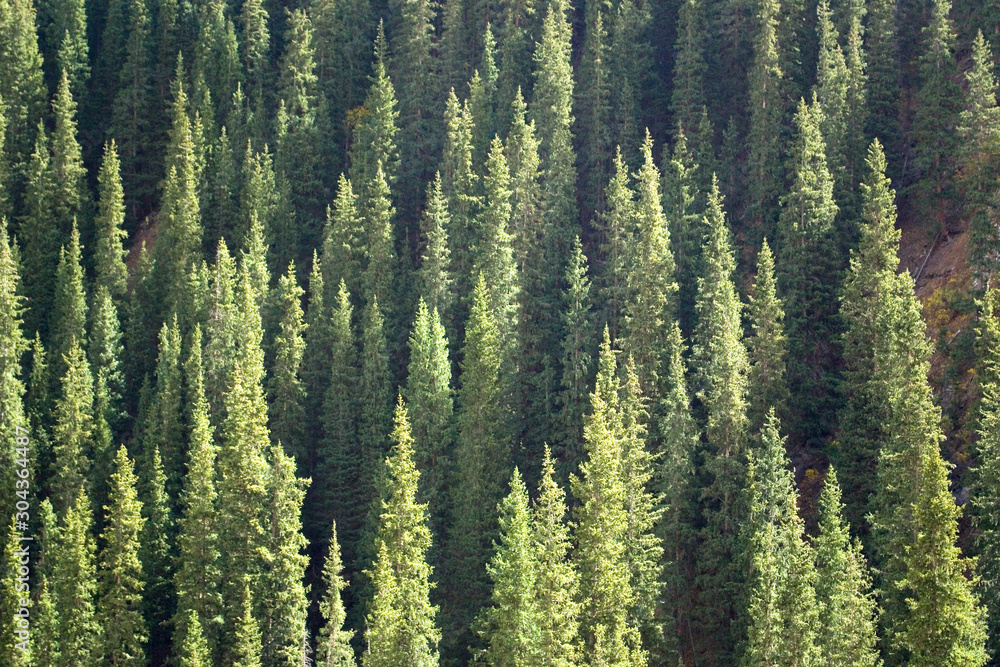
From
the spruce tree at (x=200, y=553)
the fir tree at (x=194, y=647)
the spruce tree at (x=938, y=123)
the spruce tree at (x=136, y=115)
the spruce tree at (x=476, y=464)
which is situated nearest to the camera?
the fir tree at (x=194, y=647)

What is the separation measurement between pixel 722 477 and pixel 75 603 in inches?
1305

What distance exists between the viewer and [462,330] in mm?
85438

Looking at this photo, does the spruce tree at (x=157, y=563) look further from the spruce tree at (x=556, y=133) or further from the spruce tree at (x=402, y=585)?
the spruce tree at (x=556, y=133)

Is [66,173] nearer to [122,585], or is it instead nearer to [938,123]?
[122,585]

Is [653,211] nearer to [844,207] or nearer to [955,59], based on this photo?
[844,207]

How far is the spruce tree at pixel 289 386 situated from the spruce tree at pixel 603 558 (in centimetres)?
2273

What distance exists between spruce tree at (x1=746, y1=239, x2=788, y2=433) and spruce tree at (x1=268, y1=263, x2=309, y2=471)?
26758 millimetres

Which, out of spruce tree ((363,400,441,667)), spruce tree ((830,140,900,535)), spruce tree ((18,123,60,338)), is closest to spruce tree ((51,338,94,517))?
spruce tree ((18,123,60,338))

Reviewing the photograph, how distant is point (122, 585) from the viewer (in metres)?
68.6

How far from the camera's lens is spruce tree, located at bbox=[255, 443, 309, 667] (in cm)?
6862

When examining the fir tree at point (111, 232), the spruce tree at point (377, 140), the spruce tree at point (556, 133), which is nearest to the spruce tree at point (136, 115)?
the fir tree at point (111, 232)

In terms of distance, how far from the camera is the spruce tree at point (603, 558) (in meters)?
61.7

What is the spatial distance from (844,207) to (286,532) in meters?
37.3

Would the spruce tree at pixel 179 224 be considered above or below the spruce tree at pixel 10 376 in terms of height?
above
